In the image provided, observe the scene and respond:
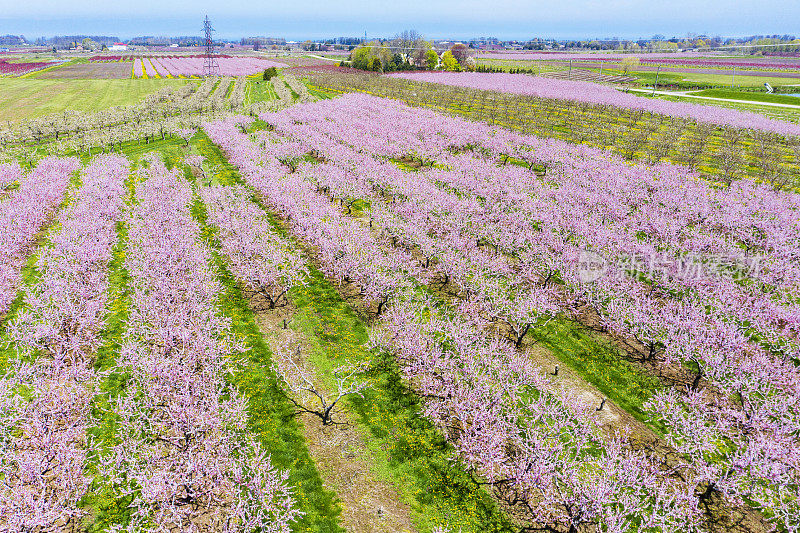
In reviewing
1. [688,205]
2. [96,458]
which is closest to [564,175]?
[688,205]

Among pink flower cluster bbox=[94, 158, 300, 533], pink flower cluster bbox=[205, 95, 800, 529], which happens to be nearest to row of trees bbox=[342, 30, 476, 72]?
pink flower cluster bbox=[205, 95, 800, 529]

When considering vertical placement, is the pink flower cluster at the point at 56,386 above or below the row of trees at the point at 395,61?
below

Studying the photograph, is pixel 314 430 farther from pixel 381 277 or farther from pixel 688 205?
pixel 688 205

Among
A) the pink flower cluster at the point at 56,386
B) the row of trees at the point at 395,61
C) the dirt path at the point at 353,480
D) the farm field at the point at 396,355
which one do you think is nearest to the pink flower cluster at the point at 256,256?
the farm field at the point at 396,355

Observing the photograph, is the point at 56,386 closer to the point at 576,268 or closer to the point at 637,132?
the point at 576,268

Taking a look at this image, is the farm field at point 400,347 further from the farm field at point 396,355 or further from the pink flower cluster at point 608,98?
the pink flower cluster at point 608,98

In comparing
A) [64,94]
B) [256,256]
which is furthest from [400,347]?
[64,94]

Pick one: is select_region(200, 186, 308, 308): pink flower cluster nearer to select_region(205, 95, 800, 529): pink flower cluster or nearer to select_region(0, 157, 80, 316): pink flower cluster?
select_region(205, 95, 800, 529): pink flower cluster
